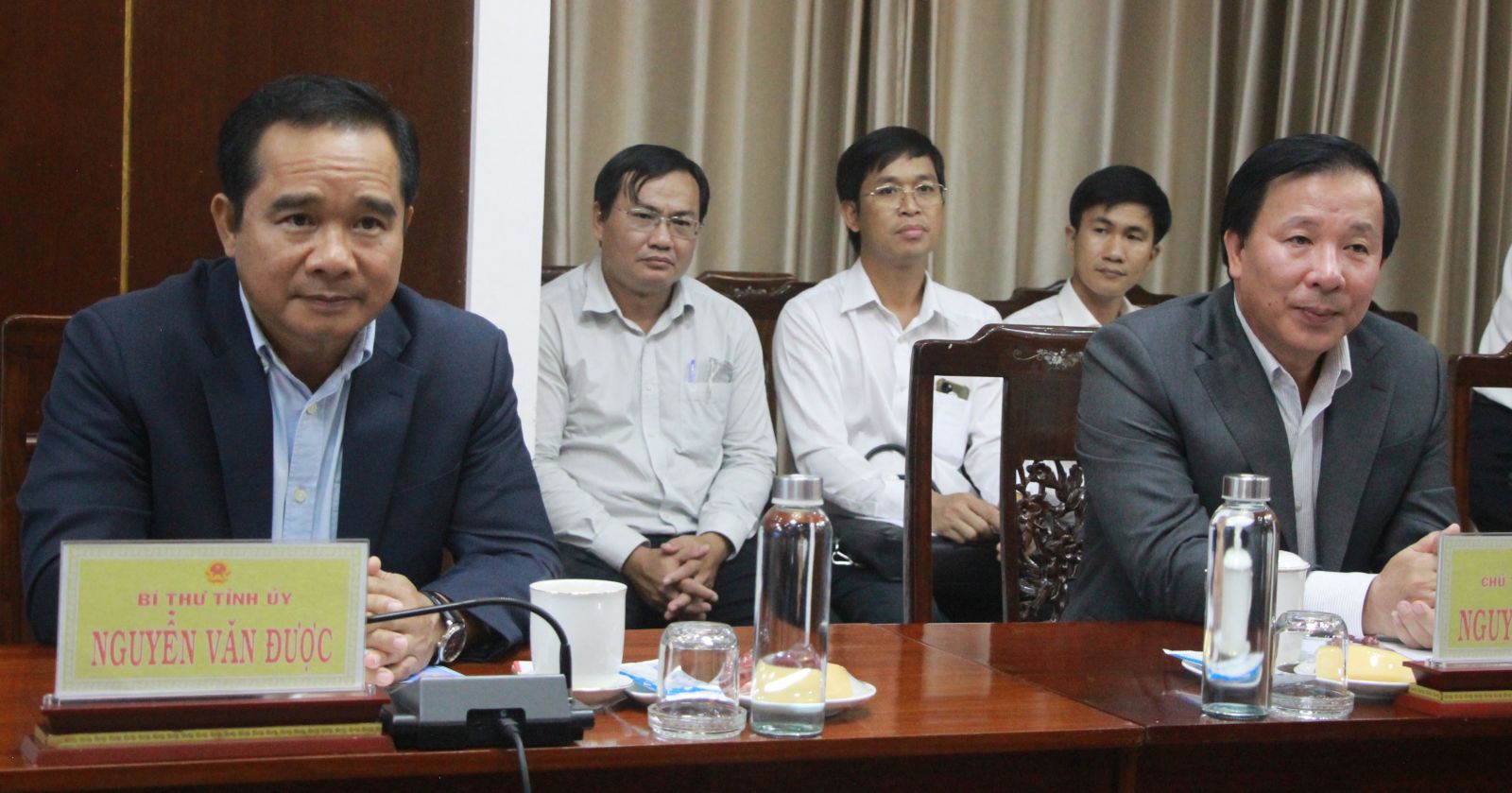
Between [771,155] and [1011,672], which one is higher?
[771,155]

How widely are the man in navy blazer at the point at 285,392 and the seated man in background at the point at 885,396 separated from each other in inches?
49.6

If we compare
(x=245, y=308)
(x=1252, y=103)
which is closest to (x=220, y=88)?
(x=245, y=308)

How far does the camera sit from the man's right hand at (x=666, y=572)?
272 centimetres

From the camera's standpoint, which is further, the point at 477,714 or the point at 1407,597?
the point at 1407,597

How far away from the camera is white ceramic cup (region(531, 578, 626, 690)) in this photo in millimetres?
1161

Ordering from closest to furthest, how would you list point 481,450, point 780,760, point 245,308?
point 780,760 → point 245,308 → point 481,450

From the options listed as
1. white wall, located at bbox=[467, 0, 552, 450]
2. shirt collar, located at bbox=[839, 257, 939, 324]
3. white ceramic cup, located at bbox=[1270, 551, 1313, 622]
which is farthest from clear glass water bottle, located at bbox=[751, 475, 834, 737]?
shirt collar, located at bbox=[839, 257, 939, 324]

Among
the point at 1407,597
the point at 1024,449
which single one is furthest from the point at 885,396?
the point at 1407,597

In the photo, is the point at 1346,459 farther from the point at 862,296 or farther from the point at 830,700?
the point at 862,296

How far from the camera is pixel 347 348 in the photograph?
1596mm

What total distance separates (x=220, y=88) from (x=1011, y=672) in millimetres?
1391

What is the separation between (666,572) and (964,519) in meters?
0.56

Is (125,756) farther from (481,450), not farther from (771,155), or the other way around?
(771,155)

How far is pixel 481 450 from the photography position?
1646mm
